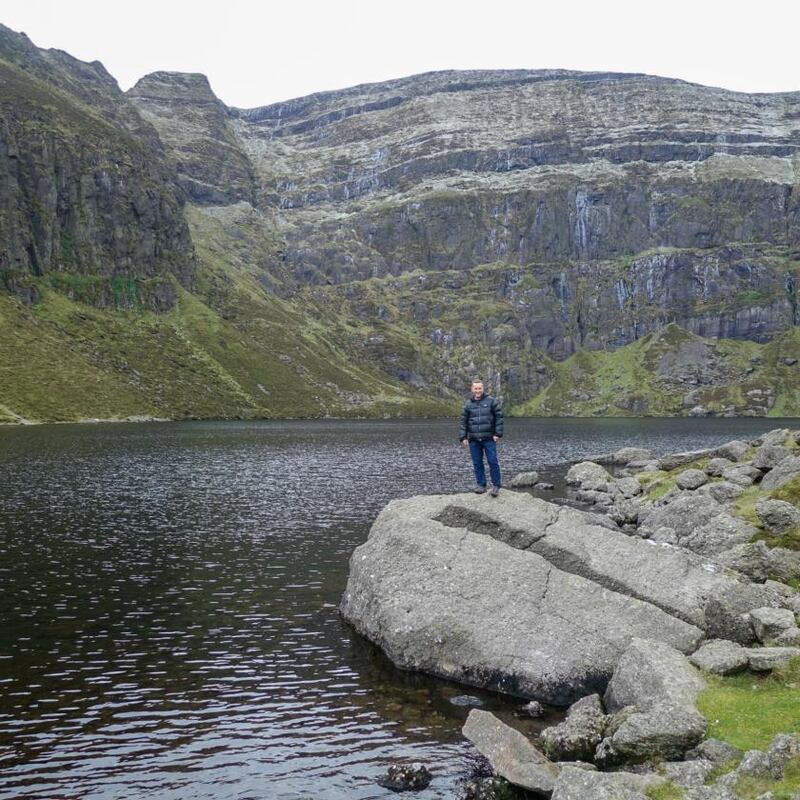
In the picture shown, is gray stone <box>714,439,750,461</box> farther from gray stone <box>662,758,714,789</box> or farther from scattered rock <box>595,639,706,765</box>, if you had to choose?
gray stone <box>662,758,714,789</box>

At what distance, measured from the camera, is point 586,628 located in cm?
2334

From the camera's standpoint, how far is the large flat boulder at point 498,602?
22766 mm

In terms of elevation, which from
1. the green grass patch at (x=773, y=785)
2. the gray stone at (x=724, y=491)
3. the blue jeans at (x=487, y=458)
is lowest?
the gray stone at (x=724, y=491)

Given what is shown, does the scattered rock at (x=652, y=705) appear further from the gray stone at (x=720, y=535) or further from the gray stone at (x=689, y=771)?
the gray stone at (x=720, y=535)

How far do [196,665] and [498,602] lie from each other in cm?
1087

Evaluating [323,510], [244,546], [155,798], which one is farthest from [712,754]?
[323,510]

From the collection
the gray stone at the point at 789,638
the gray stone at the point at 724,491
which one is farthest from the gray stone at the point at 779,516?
the gray stone at the point at 789,638

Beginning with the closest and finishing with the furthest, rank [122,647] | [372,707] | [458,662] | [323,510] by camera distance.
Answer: [372,707], [458,662], [122,647], [323,510]

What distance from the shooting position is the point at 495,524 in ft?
94.8

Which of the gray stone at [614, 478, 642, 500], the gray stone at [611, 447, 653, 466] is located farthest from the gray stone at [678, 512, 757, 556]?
the gray stone at [611, 447, 653, 466]

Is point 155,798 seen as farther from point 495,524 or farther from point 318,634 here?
point 495,524

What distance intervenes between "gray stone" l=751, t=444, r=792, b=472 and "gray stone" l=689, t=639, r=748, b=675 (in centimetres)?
3444

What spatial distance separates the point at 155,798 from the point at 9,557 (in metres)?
29.6

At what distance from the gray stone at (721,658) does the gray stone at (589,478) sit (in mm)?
52665
